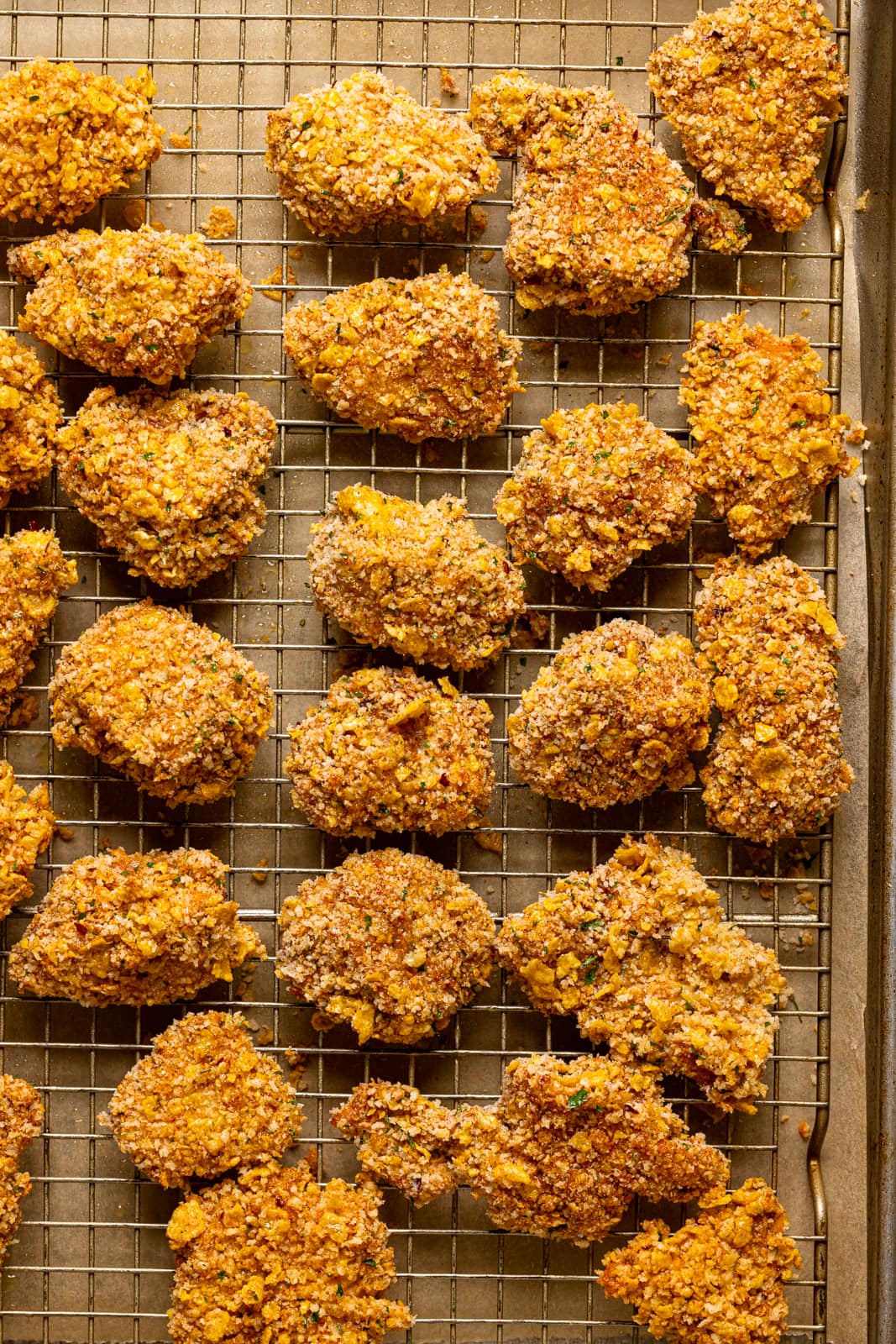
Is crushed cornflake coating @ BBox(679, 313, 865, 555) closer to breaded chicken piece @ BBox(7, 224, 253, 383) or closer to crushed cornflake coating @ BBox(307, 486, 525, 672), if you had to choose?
crushed cornflake coating @ BBox(307, 486, 525, 672)

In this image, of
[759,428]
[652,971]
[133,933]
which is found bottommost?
[652,971]

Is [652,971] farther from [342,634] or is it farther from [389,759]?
[342,634]

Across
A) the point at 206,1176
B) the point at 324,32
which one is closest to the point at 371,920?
the point at 206,1176

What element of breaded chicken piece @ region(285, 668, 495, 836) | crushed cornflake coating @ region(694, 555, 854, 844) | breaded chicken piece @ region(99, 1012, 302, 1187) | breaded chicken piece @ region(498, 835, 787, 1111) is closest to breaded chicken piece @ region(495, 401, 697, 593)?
crushed cornflake coating @ region(694, 555, 854, 844)

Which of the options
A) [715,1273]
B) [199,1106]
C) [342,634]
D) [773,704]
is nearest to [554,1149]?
[715,1273]

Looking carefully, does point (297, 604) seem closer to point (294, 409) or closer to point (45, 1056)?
point (294, 409)

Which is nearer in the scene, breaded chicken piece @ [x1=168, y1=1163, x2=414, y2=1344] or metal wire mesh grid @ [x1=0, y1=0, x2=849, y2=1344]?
breaded chicken piece @ [x1=168, y1=1163, x2=414, y2=1344]
